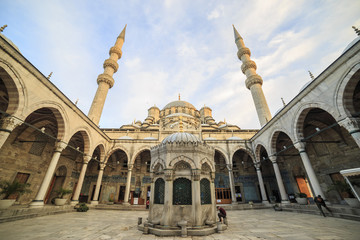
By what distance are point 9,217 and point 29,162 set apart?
21.4 feet

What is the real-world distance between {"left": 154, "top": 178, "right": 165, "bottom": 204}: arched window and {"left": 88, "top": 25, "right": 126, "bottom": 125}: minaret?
15577 mm

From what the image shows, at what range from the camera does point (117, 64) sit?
2369 cm

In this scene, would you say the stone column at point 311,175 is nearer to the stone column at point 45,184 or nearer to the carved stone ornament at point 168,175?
the carved stone ornament at point 168,175

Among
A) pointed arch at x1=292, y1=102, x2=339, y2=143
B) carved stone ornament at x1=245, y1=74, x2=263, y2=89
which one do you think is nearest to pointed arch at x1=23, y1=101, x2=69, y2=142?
pointed arch at x1=292, y1=102, x2=339, y2=143

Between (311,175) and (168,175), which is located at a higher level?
(311,175)

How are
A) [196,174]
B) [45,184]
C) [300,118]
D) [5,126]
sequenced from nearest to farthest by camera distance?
1. [196,174]
2. [5,126]
3. [45,184]
4. [300,118]

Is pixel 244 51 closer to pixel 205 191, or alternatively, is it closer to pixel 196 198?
pixel 205 191

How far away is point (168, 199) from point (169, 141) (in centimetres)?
210

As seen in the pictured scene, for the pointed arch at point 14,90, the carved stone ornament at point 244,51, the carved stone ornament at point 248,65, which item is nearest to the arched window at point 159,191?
the pointed arch at point 14,90

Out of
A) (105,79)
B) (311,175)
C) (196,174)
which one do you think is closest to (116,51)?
(105,79)

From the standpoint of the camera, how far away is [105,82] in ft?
70.7

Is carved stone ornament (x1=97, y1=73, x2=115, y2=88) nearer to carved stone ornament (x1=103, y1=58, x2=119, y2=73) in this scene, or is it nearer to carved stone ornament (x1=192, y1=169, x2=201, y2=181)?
carved stone ornament (x1=103, y1=58, x2=119, y2=73)

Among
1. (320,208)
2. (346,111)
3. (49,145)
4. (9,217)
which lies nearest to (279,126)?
(346,111)

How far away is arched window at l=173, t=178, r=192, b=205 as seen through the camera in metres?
5.46
